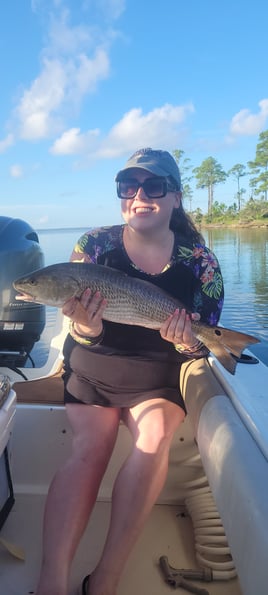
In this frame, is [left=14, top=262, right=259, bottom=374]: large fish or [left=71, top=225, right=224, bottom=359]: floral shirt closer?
[left=14, top=262, right=259, bottom=374]: large fish

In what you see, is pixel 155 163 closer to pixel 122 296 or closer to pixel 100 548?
pixel 122 296

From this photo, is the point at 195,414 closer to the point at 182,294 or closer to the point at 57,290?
the point at 182,294

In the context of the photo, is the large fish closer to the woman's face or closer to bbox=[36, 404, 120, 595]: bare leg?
the woman's face

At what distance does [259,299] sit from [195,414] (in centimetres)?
1142

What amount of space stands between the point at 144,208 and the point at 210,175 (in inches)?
3051

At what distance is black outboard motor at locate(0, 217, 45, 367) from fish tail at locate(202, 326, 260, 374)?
6.81ft

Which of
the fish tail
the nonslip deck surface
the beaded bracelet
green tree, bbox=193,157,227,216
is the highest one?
green tree, bbox=193,157,227,216

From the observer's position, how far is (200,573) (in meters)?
2.20

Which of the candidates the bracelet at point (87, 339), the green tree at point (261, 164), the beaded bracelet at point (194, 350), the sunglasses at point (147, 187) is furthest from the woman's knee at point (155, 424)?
the green tree at point (261, 164)

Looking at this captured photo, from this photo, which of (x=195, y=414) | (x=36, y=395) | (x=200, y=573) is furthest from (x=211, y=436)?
(x=36, y=395)

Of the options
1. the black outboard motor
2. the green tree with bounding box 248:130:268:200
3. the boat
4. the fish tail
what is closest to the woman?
the fish tail

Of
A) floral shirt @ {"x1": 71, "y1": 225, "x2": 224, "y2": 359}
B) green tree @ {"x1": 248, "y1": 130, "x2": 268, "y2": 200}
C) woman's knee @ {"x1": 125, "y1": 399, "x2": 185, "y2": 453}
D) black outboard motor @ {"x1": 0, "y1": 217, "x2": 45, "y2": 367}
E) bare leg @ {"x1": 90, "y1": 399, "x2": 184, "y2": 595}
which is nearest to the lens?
bare leg @ {"x1": 90, "y1": 399, "x2": 184, "y2": 595}

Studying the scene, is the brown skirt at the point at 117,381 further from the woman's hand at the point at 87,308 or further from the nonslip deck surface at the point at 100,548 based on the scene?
the nonslip deck surface at the point at 100,548

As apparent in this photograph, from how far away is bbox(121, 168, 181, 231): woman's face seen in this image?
8.15 feet
